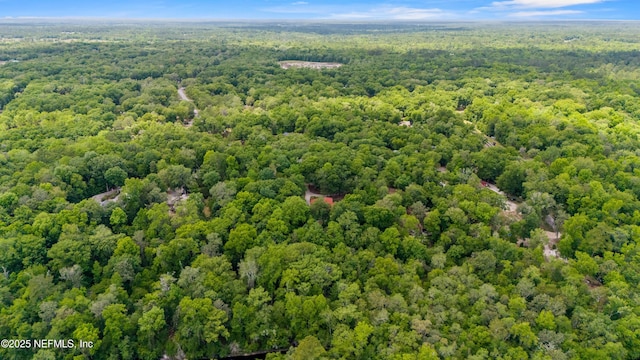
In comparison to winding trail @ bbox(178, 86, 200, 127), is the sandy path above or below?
below

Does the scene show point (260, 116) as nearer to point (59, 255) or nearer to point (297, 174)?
point (297, 174)

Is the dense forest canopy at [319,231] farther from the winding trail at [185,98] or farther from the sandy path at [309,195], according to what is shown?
the winding trail at [185,98]

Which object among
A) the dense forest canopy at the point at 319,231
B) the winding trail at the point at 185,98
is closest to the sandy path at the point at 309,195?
the dense forest canopy at the point at 319,231

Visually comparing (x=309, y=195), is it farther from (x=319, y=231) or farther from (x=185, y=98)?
(x=185, y=98)

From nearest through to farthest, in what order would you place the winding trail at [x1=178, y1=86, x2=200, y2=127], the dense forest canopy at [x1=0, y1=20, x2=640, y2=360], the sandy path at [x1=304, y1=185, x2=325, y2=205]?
the dense forest canopy at [x1=0, y1=20, x2=640, y2=360] < the sandy path at [x1=304, y1=185, x2=325, y2=205] < the winding trail at [x1=178, y1=86, x2=200, y2=127]

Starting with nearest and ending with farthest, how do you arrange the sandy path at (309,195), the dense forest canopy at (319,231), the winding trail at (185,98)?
the dense forest canopy at (319,231), the sandy path at (309,195), the winding trail at (185,98)

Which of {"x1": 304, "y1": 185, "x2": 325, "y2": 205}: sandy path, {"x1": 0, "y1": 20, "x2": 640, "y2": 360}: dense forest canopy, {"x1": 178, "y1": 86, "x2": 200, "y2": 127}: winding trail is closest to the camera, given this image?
{"x1": 0, "y1": 20, "x2": 640, "y2": 360}: dense forest canopy

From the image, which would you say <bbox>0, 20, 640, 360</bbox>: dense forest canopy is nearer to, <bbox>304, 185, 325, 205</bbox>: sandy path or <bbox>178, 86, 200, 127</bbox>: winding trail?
<bbox>304, 185, 325, 205</bbox>: sandy path

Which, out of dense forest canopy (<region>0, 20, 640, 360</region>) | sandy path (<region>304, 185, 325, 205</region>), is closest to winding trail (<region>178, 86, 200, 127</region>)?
dense forest canopy (<region>0, 20, 640, 360</region>)

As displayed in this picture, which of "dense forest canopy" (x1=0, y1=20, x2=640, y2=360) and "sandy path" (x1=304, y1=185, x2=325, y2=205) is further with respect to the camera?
"sandy path" (x1=304, y1=185, x2=325, y2=205)
